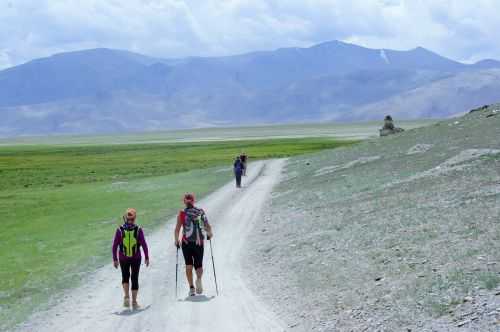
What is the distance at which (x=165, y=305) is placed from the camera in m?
15.9

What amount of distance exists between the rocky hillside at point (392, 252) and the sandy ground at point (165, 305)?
25.5 inches

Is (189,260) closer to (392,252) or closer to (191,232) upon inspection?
(191,232)

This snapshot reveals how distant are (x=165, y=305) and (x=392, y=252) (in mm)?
5998

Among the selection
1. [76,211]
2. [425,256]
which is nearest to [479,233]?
[425,256]

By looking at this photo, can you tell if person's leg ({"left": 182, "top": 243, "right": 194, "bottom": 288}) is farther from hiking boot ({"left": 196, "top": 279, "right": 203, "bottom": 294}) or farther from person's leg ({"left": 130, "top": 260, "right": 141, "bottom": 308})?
person's leg ({"left": 130, "top": 260, "right": 141, "bottom": 308})

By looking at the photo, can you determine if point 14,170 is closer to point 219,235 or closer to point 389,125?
point 389,125

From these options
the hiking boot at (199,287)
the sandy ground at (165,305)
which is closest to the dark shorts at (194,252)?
the hiking boot at (199,287)

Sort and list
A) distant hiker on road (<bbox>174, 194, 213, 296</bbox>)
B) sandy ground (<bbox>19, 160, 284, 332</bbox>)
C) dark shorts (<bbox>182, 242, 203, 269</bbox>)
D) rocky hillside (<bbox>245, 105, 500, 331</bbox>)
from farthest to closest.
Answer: dark shorts (<bbox>182, 242, 203, 269</bbox>)
distant hiker on road (<bbox>174, 194, 213, 296</bbox>)
sandy ground (<bbox>19, 160, 284, 332</bbox>)
rocky hillside (<bbox>245, 105, 500, 331</bbox>)

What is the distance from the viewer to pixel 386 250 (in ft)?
59.6

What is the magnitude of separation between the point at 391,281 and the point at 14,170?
83.8 m

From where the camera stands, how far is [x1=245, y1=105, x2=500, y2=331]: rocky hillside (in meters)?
13.0

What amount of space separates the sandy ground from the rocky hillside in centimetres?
65

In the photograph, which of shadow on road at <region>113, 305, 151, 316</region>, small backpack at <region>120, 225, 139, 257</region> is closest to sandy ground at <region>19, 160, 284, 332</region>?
shadow on road at <region>113, 305, 151, 316</region>

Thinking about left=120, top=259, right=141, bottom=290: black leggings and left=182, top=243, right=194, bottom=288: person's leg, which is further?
left=182, top=243, right=194, bottom=288: person's leg
